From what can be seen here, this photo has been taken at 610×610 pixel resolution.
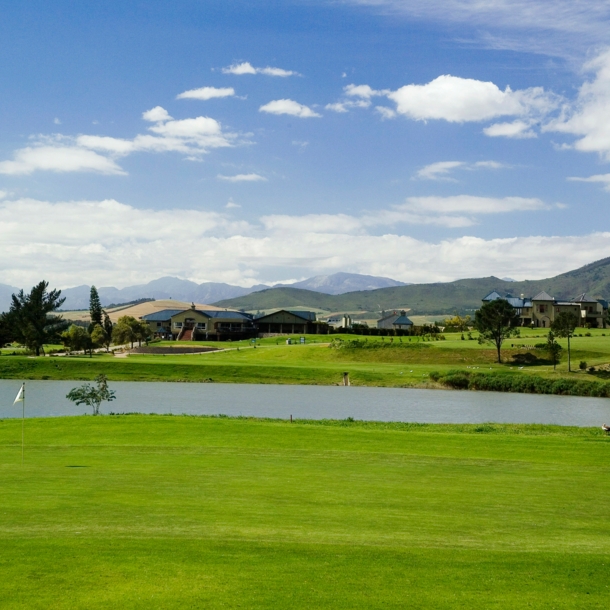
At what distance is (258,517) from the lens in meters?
13.4

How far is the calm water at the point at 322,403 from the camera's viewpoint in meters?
44.8

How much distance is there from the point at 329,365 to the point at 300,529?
217 feet

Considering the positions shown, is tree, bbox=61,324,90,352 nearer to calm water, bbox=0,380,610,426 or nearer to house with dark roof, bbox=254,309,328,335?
calm water, bbox=0,380,610,426

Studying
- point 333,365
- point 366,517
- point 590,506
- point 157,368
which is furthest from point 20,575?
point 333,365

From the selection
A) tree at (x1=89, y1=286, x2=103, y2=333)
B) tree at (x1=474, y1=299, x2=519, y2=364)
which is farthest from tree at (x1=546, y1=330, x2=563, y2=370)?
tree at (x1=89, y1=286, x2=103, y2=333)

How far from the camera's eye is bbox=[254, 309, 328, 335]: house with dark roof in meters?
130

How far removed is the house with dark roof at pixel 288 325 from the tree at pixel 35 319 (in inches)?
1745

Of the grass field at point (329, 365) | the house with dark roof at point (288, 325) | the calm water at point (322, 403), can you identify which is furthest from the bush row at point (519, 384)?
the house with dark roof at point (288, 325)

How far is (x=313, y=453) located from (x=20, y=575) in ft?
48.0

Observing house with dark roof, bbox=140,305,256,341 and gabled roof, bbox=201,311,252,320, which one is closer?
house with dark roof, bbox=140,305,256,341

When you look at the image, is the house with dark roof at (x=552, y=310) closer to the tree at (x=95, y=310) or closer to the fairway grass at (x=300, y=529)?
the tree at (x=95, y=310)

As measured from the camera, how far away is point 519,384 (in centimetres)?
6488

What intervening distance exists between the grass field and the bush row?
2.41 metres

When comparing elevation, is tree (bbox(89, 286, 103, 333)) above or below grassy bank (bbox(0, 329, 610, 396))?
above
